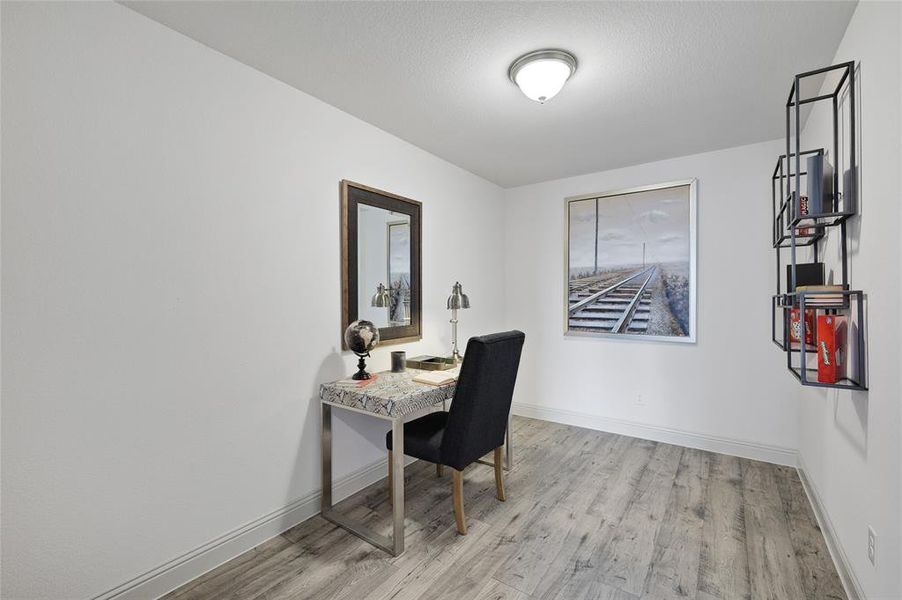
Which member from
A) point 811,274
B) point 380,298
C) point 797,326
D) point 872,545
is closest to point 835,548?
point 872,545

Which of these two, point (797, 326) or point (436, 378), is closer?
point (797, 326)

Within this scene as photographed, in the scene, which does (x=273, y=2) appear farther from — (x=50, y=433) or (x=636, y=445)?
(x=636, y=445)

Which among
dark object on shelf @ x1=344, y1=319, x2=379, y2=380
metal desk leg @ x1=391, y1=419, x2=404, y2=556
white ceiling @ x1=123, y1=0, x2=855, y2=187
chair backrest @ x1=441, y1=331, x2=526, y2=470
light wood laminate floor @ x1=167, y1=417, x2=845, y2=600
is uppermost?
white ceiling @ x1=123, y1=0, x2=855, y2=187

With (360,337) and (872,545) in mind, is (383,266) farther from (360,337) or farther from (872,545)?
(872,545)

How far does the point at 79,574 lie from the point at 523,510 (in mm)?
2018

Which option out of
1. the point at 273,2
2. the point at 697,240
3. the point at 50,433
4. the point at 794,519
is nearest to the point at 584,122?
the point at 697,240

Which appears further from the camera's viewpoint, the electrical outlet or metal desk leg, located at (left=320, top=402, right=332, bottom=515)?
metal desk leg, located at (left=320, top=402, right=332, bottom=515)

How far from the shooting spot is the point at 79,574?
1.53 meters

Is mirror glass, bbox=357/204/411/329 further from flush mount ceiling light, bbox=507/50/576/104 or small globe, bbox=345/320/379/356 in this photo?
flush mount ceiling light, bbox=507/50/576/104

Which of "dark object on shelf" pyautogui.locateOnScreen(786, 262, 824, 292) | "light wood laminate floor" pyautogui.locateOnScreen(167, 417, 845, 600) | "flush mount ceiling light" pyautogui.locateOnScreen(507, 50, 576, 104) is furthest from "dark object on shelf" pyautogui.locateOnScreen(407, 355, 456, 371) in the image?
"dark object on shelf" pyautogui.locateOnScreen(786, 262, 824, 292)

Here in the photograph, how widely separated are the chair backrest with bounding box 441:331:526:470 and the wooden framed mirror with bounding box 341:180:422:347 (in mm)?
907

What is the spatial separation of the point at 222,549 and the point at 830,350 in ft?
9.10

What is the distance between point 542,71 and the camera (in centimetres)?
195

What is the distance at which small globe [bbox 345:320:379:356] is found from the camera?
2379mm
